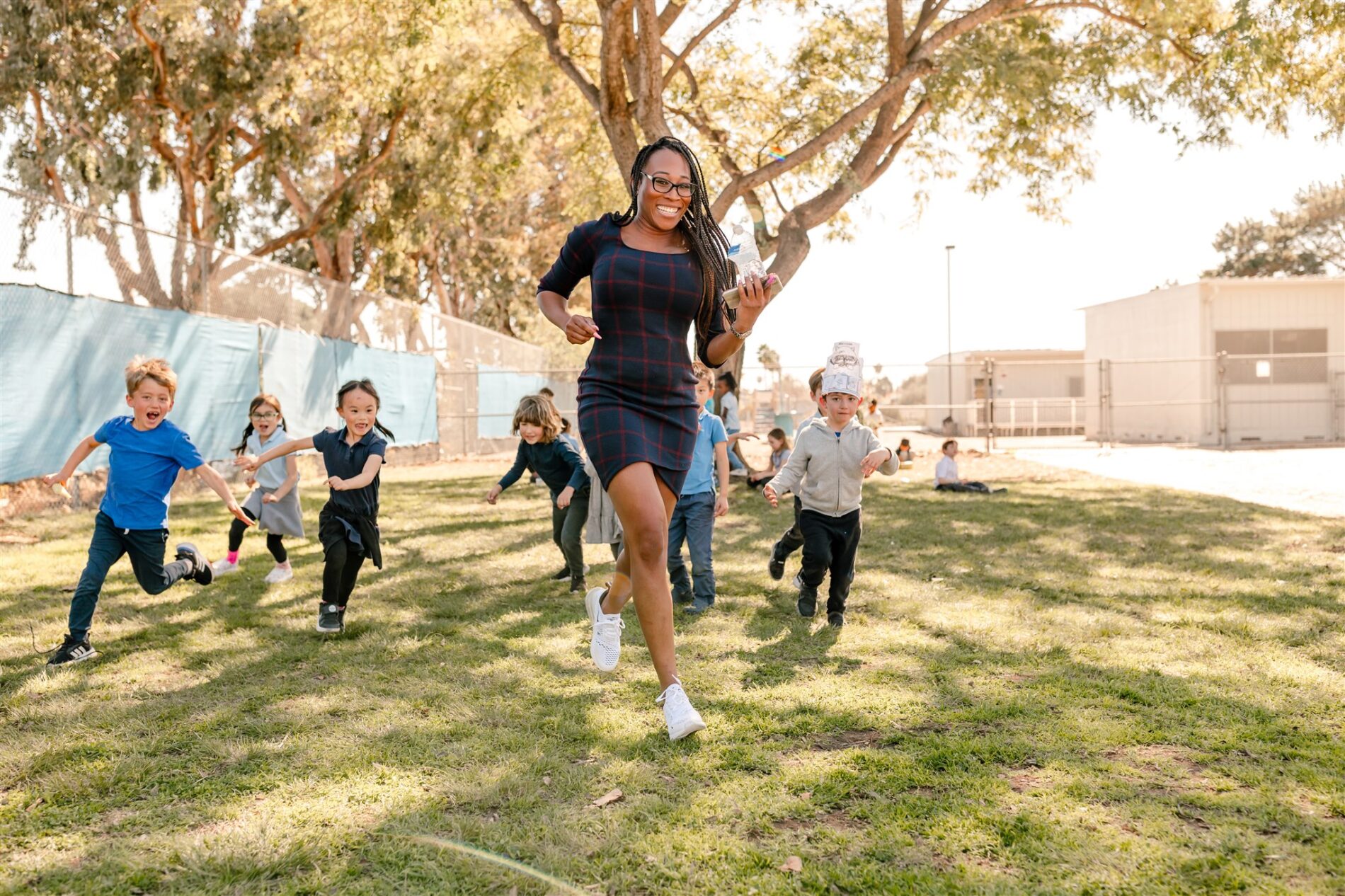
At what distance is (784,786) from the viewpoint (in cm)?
330

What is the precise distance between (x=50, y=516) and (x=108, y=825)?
9328 millimetres

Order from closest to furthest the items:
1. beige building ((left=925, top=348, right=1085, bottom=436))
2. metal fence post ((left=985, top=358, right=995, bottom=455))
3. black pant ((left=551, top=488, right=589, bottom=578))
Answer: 1. black pant ((left=551, top=488, right=589, bottom=578))
2. metal fence post ((left=985, top=358, right=995, bottom=455))
3. beige building ((left=925, top=348, right=1085, bottom=436))

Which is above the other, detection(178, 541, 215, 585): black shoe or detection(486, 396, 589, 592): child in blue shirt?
detection(486, 396, 589, 592): child in blue shirt

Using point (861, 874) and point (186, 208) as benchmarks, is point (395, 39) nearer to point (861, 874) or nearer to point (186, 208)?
point (186, 208)

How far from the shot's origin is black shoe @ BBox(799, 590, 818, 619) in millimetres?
6020

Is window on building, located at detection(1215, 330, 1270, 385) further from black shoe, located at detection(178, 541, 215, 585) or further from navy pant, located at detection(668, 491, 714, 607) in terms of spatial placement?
black shoe, located at detection(178, 541, 215, 585)

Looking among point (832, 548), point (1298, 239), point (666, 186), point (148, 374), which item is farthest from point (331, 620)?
point (1298, 239)

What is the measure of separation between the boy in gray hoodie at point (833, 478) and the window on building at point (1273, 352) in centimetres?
2344

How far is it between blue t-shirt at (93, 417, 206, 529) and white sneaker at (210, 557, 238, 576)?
8.40ft

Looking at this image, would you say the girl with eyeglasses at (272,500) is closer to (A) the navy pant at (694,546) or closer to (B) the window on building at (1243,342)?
(A) the navy pant at (694,546)

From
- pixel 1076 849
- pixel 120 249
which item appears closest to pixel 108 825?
pixel 1076 849

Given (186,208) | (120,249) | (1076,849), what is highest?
(186,208)

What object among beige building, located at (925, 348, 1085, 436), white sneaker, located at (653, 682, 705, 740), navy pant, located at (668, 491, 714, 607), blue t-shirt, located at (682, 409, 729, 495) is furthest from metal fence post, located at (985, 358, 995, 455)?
white sneaker, located at (653, 682, 705, 740)

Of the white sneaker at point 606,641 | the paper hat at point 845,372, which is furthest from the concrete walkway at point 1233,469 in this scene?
the white sneaker at point 606,641
